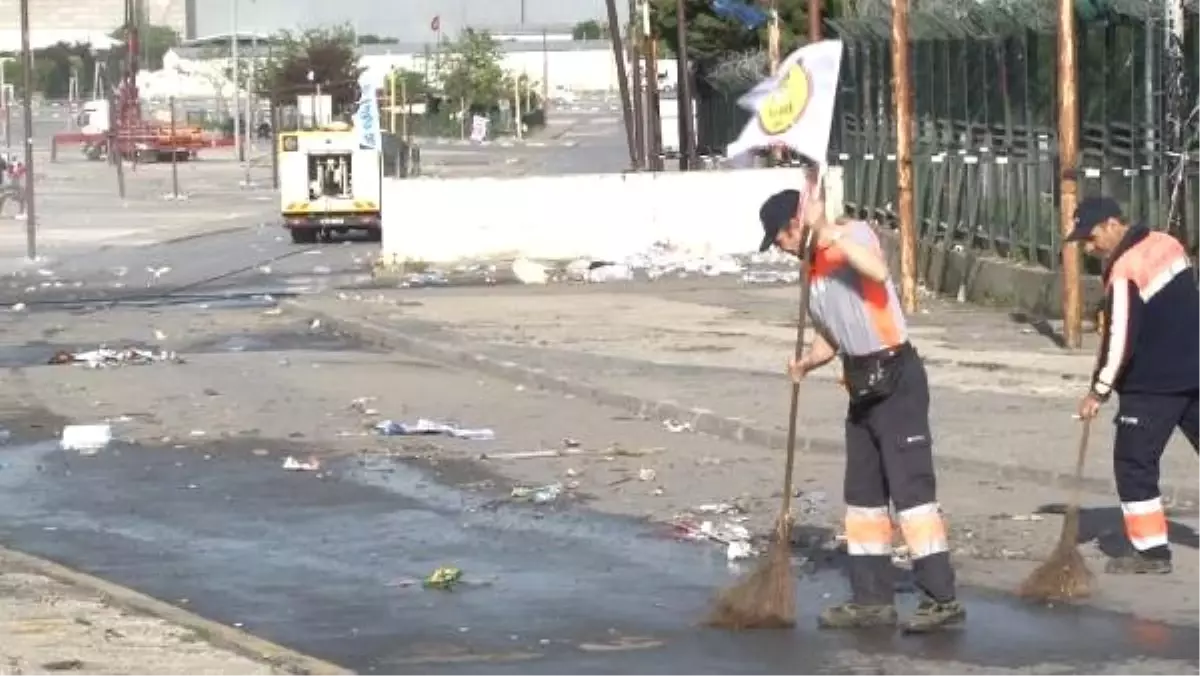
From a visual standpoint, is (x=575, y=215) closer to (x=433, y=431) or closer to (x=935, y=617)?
(x=433, y=431)

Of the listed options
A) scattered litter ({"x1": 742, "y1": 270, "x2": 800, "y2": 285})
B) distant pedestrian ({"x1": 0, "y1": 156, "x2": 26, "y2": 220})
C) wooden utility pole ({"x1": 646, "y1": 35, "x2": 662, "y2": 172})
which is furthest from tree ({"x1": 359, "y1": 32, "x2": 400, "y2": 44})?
scattered litter ({"x1": 742, "y1": 270, "x2": 800, "y2": 285})

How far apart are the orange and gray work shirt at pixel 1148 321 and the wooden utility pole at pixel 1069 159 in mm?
8076

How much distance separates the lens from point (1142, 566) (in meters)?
10.6

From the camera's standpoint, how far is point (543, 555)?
37.6ft

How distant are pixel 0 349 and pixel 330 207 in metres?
20.0

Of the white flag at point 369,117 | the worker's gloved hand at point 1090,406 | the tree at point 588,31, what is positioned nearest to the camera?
the worker's gloved hand at point 1090,406

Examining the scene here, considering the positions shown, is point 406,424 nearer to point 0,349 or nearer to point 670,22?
point 0,349

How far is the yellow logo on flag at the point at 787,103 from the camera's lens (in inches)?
457

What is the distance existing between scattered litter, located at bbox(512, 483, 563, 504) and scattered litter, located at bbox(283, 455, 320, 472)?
1572 mm

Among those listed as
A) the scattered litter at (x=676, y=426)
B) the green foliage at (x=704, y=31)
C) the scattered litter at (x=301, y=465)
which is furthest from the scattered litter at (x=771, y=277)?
the green foliage at (x=704, y=31)

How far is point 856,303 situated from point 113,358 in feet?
44.5

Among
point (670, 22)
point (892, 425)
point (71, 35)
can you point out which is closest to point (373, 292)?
point (892, 425)

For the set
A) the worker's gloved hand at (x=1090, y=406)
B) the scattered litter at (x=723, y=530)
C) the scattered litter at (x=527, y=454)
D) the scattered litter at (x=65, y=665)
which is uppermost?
the worker's gloved hand at (x=1090, y=406)

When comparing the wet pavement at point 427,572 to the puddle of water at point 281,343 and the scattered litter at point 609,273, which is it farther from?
the scattered litter at point 609,273
